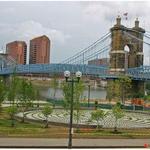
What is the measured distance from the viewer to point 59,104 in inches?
3150

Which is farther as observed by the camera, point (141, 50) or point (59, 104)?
point (141, 50)

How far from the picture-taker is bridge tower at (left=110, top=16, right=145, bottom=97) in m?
111

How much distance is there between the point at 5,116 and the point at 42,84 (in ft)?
478

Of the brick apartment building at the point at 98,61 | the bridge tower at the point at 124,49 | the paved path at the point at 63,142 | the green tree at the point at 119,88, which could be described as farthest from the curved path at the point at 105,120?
the brick apartment building at the point at 98,61

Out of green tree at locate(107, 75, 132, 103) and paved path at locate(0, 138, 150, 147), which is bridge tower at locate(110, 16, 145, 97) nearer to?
green tree at locate(107, 75, 132, 103)

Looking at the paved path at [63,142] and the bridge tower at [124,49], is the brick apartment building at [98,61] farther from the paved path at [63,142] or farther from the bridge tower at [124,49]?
the paved path at [63,142]

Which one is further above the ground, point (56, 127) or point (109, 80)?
point (109, 80)

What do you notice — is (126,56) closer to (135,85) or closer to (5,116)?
(135,85)

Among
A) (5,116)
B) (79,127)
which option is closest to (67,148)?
(79,127)

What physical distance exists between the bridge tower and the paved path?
76035 millimetres

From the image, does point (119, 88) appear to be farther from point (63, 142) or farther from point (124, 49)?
point (63, 142)

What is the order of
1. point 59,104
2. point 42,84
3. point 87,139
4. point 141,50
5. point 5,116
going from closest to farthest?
point 87,139, point 5,116, point 59,104, point 141,50, point 42,84

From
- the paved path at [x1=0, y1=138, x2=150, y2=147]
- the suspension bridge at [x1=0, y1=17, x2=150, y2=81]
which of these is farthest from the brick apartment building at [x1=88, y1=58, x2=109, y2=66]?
the paved path at [x1=0, y1=138, x2=150, y2=147]

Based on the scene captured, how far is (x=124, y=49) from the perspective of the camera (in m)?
114
